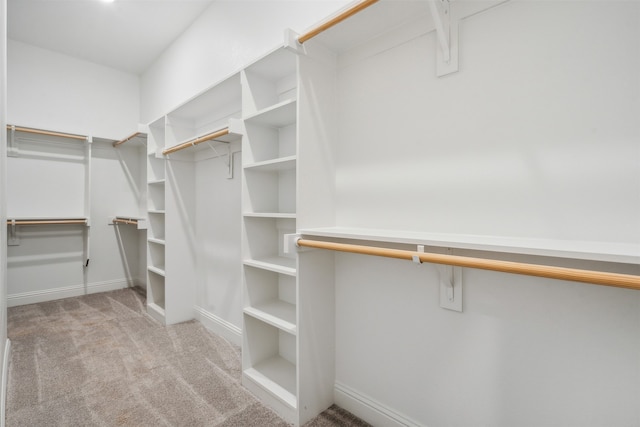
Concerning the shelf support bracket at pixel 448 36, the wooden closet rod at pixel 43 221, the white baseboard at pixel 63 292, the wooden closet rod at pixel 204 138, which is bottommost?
the white baseboard at pixel 63 292

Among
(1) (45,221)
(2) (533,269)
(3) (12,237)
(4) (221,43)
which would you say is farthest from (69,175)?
(2) (533,269)

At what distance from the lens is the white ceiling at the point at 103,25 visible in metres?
2.82

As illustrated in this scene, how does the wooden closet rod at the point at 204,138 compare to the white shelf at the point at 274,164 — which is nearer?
the white shelf at the point at 274,164

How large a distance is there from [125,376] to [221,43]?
8.96 ft

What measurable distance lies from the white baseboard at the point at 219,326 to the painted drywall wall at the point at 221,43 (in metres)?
2.02

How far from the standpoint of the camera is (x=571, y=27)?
3.37ft

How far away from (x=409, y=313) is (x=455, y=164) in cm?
73

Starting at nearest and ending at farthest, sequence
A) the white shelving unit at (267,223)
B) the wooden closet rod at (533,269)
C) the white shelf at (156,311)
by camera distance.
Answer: the wooden closet rod at (533,269), the white shelving unit at (267,223), the white shelf at (156,311)

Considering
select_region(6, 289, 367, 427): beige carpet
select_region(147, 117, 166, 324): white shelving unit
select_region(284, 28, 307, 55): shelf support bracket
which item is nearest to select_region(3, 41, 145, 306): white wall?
select_region(6, 289, 367, 427): beige carpet

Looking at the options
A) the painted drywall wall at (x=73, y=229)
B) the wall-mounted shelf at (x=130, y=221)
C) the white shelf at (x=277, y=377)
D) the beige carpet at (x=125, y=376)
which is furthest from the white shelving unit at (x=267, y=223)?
the painted drywall wall at (x=73, y=229)

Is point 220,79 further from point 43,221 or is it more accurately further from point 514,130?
point 43,221

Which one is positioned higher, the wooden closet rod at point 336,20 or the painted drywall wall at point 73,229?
the wooden closet rod at point 336,20

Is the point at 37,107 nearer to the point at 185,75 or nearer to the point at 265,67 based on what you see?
the point at 185,75

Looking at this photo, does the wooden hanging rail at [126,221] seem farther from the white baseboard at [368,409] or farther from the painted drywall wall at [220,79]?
the white baseboard at [368,409]
